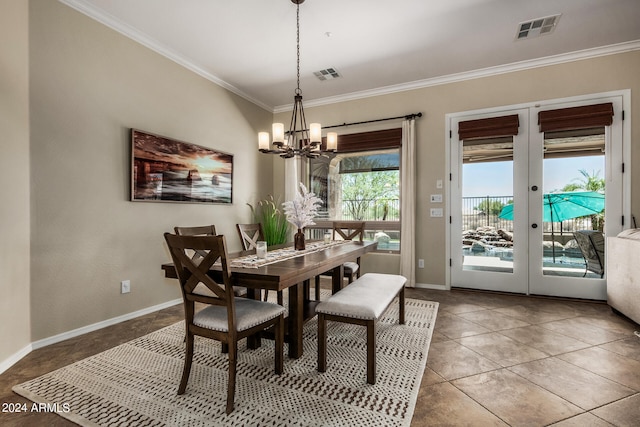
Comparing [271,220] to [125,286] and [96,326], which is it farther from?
[96,326]

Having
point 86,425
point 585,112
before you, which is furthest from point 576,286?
point 86,425

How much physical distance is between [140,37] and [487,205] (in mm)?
4515

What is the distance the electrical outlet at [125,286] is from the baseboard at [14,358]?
0.78 meters

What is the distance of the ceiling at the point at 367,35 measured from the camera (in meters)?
2.79

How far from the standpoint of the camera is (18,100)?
230cm

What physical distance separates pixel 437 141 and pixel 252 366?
12.1ft

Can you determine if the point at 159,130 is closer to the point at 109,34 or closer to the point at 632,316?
the point at 109,34

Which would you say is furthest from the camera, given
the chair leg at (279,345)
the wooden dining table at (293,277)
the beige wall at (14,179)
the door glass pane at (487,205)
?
the door glass pane at (487,205)

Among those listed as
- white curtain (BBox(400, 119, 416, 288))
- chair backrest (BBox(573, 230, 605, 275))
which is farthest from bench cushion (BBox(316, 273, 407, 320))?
chair backrest (BBox(573, 230, 605, 275))

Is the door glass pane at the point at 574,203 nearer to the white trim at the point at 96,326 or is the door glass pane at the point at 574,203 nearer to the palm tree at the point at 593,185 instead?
the palm tree at the point at 593,185

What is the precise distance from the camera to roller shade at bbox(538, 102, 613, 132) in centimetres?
355

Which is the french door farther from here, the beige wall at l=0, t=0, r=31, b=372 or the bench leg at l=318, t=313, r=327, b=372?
the beige wall at l=0, t=0, r=31, b=372

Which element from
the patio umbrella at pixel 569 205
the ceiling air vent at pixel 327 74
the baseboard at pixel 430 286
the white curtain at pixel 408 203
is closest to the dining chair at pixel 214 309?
the white curtain at pixel 408 203

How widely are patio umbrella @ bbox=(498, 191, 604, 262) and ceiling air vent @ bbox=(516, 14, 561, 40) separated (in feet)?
6.01
